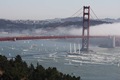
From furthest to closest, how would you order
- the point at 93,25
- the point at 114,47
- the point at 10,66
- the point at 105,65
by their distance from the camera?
1. the point at 93,25
2. the point at 114,47
3. the point at 105,65
4. the point at 10,66

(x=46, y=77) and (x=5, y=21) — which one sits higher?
(x=5, y=21)

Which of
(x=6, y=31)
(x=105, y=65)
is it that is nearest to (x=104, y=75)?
(x=105, y=65)

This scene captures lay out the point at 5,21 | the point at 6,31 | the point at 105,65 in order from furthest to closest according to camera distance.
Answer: the point at 5,21 → the point at 6,31 → the point at 105,65

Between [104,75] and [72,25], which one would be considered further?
[72,25]

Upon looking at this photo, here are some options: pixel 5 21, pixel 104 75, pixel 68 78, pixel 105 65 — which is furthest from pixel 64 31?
pixel 68 78

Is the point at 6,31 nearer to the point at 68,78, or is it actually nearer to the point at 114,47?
the point at 114,47

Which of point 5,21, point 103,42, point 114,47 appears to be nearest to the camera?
point 114,47

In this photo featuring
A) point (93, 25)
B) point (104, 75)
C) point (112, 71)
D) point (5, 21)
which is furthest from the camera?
point (5, 21)

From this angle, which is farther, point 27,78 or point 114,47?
point 114,47

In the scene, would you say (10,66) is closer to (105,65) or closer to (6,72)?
(6,72)
